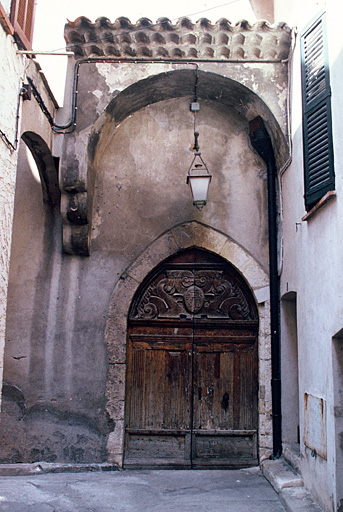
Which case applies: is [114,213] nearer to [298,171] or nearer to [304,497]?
[298,171]

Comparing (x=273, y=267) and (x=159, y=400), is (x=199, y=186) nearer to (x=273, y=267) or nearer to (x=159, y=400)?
(x=273, y=267)

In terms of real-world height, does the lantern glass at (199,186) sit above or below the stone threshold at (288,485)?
above

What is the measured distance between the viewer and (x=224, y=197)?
6332 mm

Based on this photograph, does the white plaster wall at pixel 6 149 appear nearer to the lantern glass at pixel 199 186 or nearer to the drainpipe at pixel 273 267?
the lantern glass at pixel 199 186

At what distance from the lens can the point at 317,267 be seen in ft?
15.0

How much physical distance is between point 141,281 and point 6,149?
2.48 metres

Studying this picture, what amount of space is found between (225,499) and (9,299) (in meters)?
3.31

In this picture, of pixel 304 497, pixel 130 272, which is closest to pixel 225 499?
pixel 304 497

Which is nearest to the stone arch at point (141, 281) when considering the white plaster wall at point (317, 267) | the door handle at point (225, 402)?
the door handle at point (225, 402)

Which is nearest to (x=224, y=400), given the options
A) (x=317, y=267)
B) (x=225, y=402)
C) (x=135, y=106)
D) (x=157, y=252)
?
(x=225, y=402)

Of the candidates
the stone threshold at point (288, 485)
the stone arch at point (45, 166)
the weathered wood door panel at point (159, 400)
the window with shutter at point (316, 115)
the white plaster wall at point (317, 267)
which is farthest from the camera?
the weathered wood door panel at point (159, 400)

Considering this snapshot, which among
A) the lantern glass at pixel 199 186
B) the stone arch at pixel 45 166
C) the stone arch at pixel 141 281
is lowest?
the stone arch at pixel 141 281

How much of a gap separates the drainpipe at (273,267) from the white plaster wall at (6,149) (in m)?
3.12

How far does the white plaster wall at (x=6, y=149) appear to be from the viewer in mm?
4060
